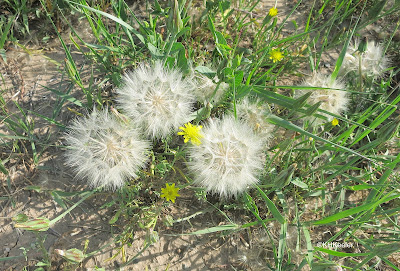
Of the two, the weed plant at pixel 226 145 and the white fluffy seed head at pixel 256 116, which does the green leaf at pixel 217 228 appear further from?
the white fluffy seed head at pixel 256 116

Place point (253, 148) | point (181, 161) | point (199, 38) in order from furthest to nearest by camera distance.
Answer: point (199, 38)
point (181, 161)
point (253, 148)

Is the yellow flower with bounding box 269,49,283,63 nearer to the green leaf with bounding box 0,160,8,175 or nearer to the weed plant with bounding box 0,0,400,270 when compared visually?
the weed plant with bounding box 0,0,400,270

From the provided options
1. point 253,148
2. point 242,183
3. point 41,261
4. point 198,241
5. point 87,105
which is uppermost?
point 253,148

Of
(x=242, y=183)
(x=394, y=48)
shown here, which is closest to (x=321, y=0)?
(x=394, y=48)

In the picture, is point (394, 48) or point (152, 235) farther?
point (394, 48)

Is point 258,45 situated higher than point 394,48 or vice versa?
point 394,48

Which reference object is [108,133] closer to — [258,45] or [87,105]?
[87,105]
